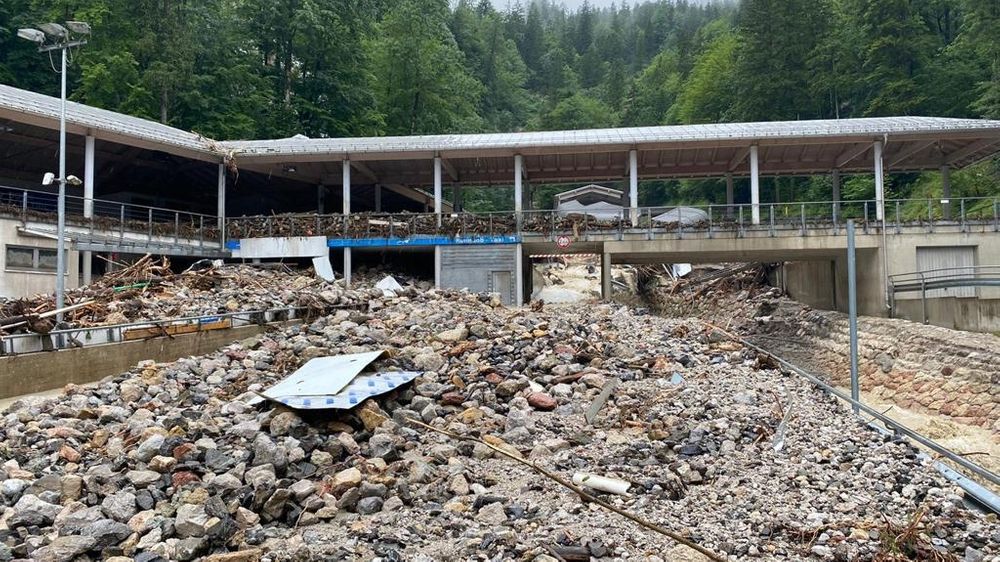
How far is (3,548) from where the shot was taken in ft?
15.3

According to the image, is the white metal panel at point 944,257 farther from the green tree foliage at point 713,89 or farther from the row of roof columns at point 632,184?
the green tree foliage at point 713,89

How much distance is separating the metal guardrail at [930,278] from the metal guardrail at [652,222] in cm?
135

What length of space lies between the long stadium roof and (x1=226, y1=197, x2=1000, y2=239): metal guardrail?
2159 millimetres

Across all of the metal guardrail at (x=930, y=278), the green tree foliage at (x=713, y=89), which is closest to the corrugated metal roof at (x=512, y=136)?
the metal guardrail at (x=930, y=278)

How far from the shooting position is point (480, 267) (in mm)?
19672

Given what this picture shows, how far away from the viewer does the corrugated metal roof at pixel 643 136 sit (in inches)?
742

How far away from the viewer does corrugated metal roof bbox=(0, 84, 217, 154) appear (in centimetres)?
1594

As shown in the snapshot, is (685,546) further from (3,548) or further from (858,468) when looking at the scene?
(3,548)

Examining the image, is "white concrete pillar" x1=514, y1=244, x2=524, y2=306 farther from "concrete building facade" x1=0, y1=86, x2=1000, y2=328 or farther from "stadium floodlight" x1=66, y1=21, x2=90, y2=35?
"stadium floodlight" x1=66, y1=21, x2=90, y2=35

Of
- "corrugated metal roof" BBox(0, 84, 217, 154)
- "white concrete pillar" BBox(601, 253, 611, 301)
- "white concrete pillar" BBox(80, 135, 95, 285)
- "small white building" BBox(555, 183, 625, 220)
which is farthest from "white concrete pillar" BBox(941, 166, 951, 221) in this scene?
"white concrete pillar" BBox(80, 135, 95, 285)

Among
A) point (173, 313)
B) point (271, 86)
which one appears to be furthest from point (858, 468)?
point (271, 86)

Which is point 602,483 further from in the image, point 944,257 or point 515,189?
point 944,257

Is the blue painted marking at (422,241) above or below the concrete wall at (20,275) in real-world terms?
above

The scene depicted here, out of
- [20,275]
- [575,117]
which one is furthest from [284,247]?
[575,117]
